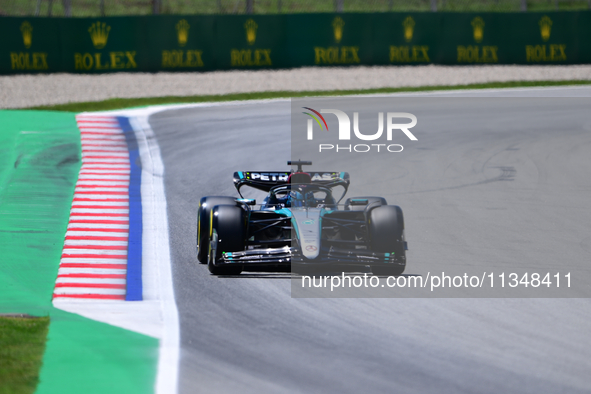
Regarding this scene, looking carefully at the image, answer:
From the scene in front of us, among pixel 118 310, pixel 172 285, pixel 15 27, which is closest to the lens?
pixel 118 310

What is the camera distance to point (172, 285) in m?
7.96

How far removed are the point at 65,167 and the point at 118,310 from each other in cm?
633

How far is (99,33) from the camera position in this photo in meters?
23.1

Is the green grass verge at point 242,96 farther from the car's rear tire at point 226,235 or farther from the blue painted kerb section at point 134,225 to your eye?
the car's rear tire at point 226,235

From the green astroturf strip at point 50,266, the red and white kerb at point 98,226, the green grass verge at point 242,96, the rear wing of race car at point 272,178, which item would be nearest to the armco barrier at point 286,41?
the green grass verge at point 242,96

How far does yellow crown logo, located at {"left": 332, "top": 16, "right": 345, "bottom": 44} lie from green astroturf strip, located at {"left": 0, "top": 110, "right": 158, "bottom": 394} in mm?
11294

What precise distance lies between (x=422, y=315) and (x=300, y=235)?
1561mm

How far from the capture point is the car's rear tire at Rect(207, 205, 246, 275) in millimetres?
8047

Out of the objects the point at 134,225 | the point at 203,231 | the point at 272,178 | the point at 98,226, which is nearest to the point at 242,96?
the point at 134,225

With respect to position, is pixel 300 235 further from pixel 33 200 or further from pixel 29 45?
pixel 29 45

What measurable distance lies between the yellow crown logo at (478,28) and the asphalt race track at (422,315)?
525 inches

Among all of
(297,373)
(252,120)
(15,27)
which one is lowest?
(297,373)

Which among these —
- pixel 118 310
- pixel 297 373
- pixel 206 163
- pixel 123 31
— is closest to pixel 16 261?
pixel 118 310

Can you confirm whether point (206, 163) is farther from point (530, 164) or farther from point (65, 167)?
point (530, 164)
